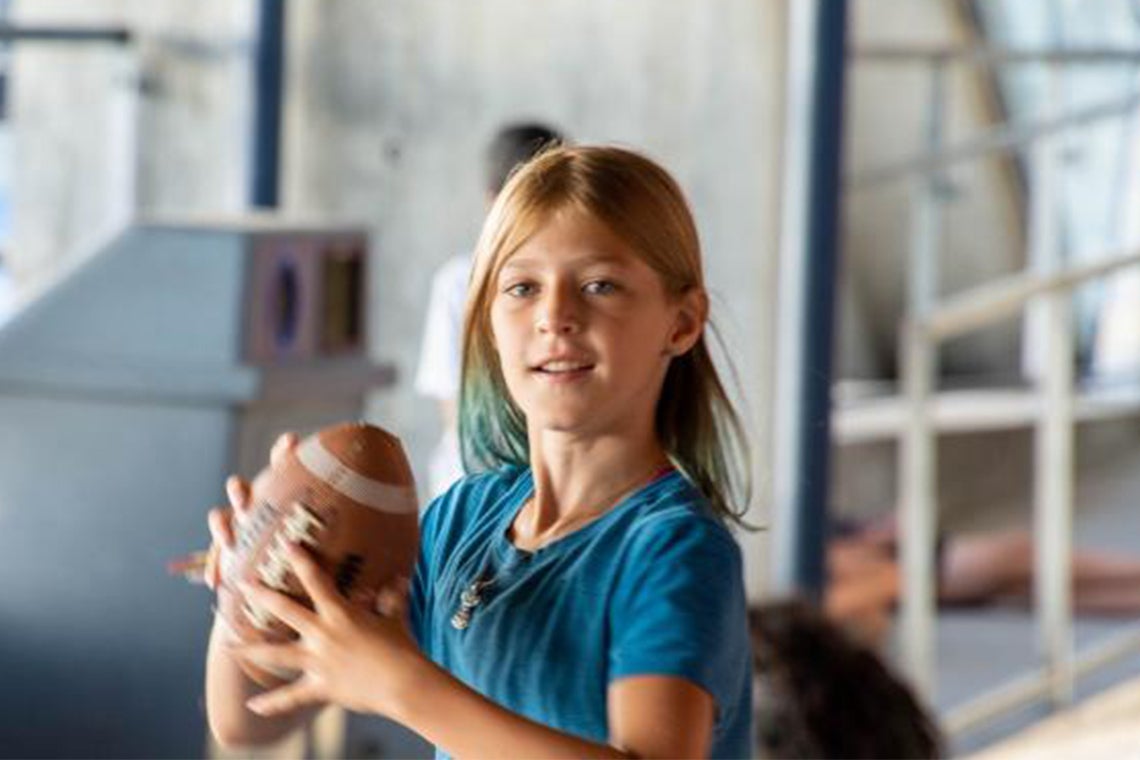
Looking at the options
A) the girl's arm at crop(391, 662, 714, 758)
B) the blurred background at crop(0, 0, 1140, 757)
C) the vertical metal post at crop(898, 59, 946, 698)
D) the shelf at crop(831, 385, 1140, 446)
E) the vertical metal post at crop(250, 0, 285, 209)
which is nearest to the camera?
the girl's arm at crop(391, 662, 714, 758)

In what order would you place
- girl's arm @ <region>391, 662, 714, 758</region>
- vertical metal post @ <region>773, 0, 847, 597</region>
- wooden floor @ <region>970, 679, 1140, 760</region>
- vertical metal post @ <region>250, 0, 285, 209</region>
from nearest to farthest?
girl's arm @ <region>391, 662, 714, 758</region> < wooden floor @ <region>970, 679, 1140, 760</region> < vertical metal post @ <region>773, 0, 847, 597</region> < vertical metal post @ <region>250, 0, 285, 209</region>

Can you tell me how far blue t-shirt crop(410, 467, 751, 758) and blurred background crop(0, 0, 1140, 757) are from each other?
201 millimetres

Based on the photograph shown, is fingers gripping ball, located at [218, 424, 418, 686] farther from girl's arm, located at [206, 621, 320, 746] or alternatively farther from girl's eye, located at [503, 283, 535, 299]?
girl's eye, located at [503, 283, 535, 299]

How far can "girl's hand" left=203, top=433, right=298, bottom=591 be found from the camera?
1.59m

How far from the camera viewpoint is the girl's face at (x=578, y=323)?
1.55m

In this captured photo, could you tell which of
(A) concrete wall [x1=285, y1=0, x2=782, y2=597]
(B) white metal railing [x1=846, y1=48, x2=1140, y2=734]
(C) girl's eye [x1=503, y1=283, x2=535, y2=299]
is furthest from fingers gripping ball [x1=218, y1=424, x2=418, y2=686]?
(A) concrete wall [x1=285, y1=0, x2=782, y2=597]

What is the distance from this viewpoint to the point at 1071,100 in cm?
977

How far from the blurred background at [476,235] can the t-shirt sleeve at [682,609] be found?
207 millimetres

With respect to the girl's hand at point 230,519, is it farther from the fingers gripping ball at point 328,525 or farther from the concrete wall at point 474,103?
the concrete wall at point 474,103

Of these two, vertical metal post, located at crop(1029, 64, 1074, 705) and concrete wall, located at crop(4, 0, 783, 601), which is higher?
concrete wall, located at crop(4, 0, 783, 601)

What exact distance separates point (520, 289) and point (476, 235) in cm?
481

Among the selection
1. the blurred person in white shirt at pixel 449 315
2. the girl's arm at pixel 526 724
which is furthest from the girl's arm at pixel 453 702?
the blurred person in white shirt at pixel 449 315

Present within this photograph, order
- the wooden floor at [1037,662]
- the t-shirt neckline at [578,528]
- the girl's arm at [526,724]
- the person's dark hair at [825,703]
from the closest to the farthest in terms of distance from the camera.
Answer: the girl's arm at [526,724], the t-shirt neckline at [578,528], the person's dark hair at [825,703], the wooden floor at [1037,662]

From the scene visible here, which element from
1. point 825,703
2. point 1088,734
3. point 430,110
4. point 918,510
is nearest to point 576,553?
point 825,703
